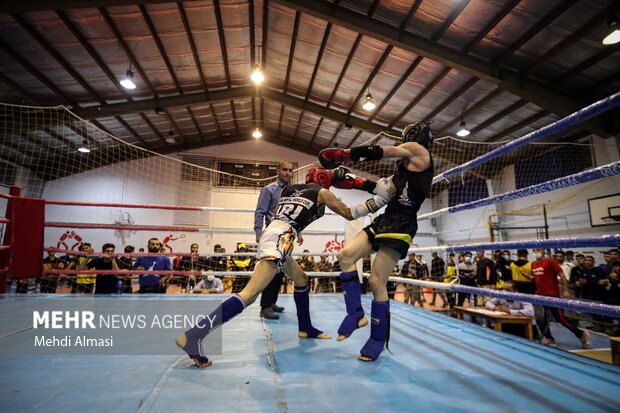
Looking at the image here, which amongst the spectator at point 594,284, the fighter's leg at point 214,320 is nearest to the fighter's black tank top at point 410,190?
the fighter's leg at point 214,320

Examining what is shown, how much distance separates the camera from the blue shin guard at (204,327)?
62.1 inches

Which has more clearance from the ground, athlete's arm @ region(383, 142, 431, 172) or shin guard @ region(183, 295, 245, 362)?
athlete's arm @ region(383, 142, 431, 172)

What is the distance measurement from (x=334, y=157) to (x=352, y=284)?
810 millimetres

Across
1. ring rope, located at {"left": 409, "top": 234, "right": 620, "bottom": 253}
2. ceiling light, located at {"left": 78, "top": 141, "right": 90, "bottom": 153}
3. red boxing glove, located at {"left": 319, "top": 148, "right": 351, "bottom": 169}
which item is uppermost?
ceiling light, located at {"left": 78, "top": 141, "right": 90, "bottom": 153}

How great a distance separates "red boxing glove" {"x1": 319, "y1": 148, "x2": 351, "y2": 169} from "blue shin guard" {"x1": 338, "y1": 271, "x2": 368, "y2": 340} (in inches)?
27.8

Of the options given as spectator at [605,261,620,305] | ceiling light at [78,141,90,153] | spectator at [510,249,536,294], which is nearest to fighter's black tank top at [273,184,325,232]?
spectator at [510,249,536,294]

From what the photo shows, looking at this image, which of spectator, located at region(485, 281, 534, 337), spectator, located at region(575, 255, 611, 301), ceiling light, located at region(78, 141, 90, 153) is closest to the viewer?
spectator, located at region(485, 281, 534, 337)

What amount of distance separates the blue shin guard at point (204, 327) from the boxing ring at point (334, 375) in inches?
3.1

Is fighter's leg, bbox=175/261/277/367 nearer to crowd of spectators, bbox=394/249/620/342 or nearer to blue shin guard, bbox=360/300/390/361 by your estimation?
blue shin guard, bbox=360/300/390/361

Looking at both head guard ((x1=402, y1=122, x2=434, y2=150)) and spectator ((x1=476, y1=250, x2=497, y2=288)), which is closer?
head guard ((x1=402, y1=122, x2=434, y2=150))

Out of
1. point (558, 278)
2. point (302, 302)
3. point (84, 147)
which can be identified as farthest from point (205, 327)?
point (84, 147)

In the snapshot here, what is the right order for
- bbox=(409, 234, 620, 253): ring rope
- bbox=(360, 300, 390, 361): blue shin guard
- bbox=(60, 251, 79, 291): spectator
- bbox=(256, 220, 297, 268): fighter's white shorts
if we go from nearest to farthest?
bbox=(409, 234, 620, 253): ring rope → bbox=(360, 300, 390, 361): blue shin guard → bbox=(256, 220, 297, 268): fighter's white shorts → bbox=(60, 251, 79, 291): spectator

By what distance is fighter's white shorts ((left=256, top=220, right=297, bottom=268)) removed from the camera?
1977 mm

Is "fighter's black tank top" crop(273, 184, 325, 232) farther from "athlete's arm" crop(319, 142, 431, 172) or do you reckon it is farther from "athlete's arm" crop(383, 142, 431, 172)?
"athlete's arm" crop(383, 142, 431, 172)
